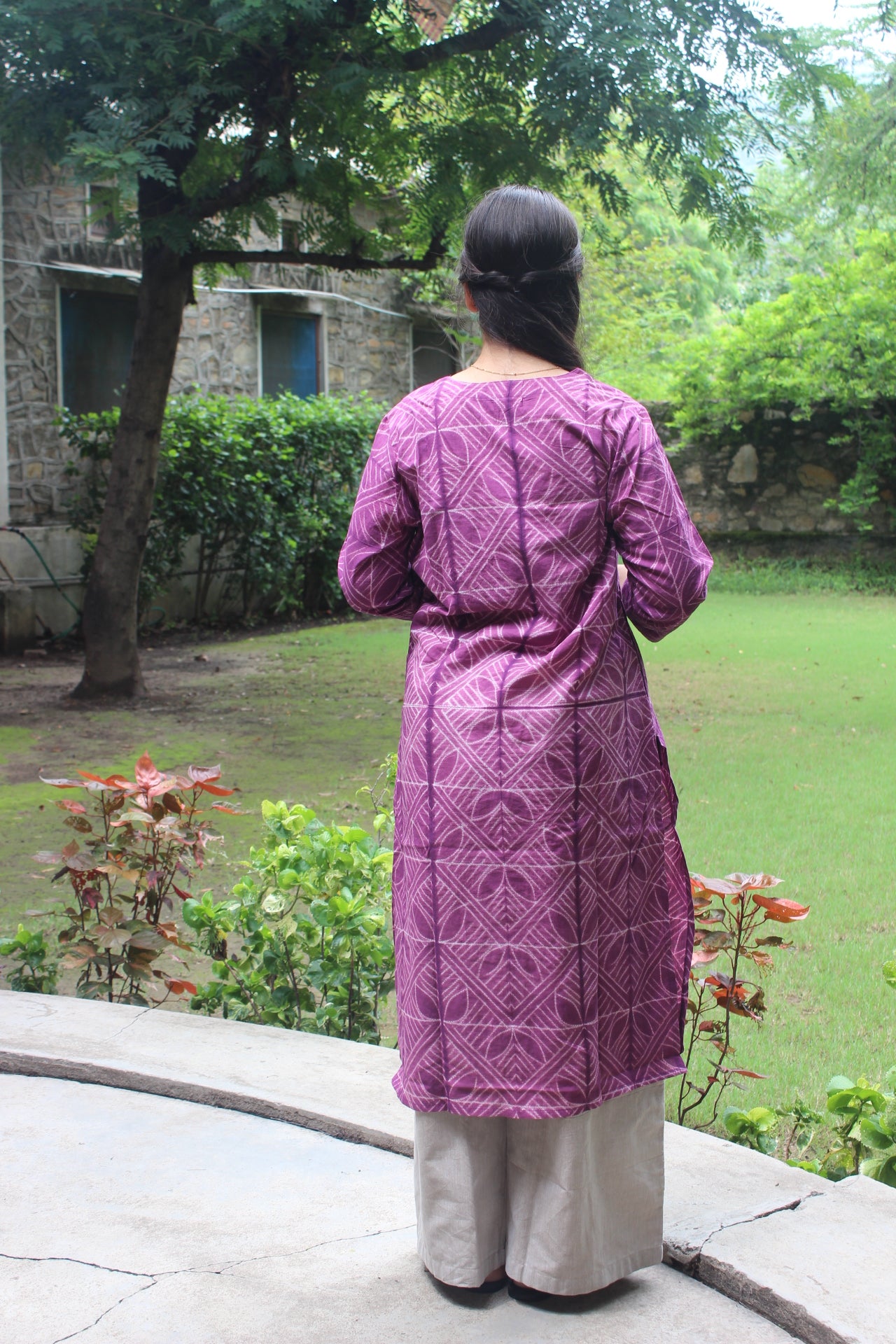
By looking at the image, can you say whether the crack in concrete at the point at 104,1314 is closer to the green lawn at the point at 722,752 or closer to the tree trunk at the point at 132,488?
the green lawn at the point at 722,752

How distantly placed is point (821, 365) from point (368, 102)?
996cm

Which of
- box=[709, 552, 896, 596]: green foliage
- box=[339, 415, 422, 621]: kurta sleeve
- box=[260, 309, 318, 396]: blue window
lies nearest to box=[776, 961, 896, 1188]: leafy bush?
box=[339, 415, 422, 621]: kurta sleeve

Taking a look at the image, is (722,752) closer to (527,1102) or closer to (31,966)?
(31,966)

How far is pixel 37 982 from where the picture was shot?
3.19 meters

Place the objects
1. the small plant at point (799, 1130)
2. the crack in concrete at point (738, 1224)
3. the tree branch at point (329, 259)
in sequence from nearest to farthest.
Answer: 1. the crack in concrete at point (738, 1224)
2. the small plant at point (799, 1130)
3. the tree branch at point (329, 259)

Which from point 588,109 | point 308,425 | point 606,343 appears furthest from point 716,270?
point 588,109

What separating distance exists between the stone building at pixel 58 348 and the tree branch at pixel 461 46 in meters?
3.32

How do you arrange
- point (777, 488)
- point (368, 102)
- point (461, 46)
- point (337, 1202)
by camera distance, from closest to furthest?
point (337, 1202) → point (368, 102) → point (461, 46) → point (777, 488)

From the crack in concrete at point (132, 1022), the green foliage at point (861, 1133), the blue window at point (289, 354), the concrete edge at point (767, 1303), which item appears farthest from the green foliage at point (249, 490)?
the concrete edge at point (767, 1303)

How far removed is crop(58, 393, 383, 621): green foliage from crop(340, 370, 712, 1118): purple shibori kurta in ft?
29.4

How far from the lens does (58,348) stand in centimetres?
1105

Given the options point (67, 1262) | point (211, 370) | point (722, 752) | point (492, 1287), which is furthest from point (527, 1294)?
point (211, 370)

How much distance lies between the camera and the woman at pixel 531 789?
1.86 m

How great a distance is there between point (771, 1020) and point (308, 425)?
32.7ft
